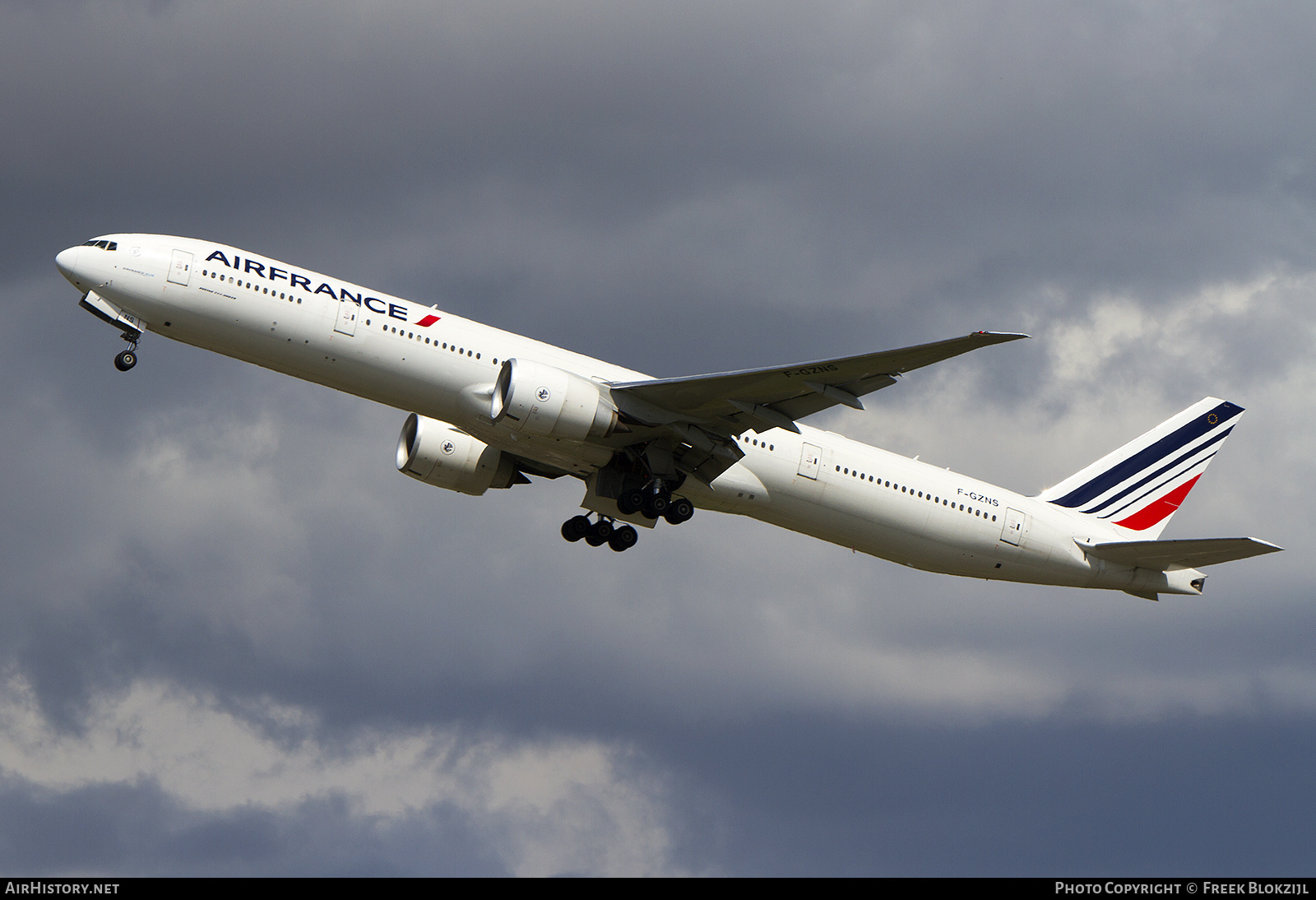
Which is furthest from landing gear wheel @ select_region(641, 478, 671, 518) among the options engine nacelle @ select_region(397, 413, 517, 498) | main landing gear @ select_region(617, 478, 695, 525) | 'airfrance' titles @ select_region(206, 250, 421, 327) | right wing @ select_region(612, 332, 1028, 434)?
'airfrance' titles @ select_region(206, 250, 421, 327)

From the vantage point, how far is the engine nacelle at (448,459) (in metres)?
45.0

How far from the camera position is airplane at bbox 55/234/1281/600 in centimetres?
3694

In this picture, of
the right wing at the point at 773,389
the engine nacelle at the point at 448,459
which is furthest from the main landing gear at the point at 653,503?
the engine nacelle at the point at 448,459

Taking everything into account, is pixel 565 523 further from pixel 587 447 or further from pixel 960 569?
pixel 960 569

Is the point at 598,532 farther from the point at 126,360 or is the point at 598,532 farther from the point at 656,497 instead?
the point at 126,360

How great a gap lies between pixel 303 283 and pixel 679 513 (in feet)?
43.1

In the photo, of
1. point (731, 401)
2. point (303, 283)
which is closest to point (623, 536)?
point (731, 401)

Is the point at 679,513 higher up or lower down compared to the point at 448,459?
lower down

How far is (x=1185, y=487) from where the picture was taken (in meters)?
50.0

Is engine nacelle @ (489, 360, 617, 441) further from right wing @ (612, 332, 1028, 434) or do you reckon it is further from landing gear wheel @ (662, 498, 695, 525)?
landing gear wheel @ (662, 498, 695, 525)

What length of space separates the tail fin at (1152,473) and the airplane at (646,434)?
0.08 m

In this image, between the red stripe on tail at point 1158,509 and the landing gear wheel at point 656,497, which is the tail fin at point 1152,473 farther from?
the landing gear wheel at point 656,497

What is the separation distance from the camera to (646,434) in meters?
39.6
